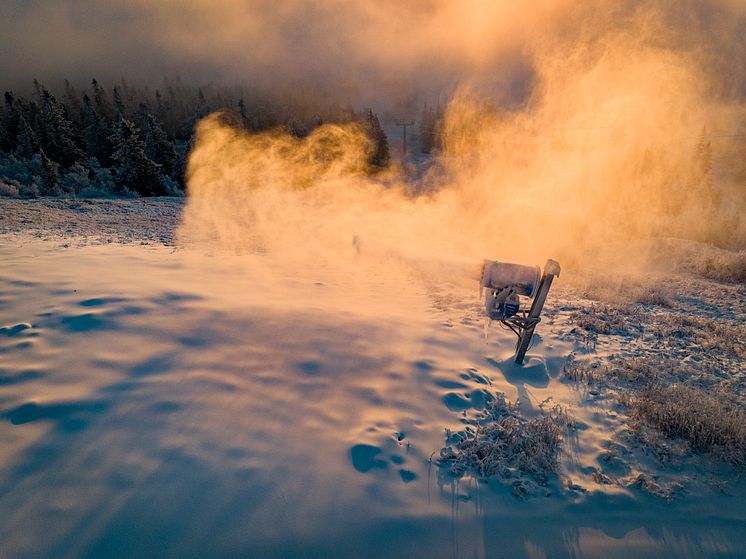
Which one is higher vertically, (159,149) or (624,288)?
(159,149)

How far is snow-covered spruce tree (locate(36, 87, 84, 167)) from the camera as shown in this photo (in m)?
30.8

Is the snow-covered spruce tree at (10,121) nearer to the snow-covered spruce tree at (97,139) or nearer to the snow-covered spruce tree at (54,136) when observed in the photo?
the snow-covered spruce tree at (97,139)

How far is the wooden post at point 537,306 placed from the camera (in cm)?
423

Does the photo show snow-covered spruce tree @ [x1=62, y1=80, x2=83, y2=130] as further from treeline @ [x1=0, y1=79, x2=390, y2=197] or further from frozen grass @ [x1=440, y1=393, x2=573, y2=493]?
frozen grass @ [x1=440, y1=393, x2=573, y2=493]

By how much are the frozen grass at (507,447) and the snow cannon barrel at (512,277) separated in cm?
156

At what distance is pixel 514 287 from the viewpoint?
448 centimetres

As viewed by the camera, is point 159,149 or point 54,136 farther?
point 159,149

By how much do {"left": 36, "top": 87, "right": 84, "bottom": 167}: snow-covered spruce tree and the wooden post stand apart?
41.5 m

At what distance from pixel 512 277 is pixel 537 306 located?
55cm

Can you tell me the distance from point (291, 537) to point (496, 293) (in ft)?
12.0

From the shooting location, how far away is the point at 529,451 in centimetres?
328

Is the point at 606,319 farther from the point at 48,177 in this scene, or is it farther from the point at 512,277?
the point at 48,177

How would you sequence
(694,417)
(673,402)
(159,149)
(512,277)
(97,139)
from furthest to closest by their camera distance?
(97,139) → (159,149) → (512,277) → (673,402) → (694,417)

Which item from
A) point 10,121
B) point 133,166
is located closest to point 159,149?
point 133,166
